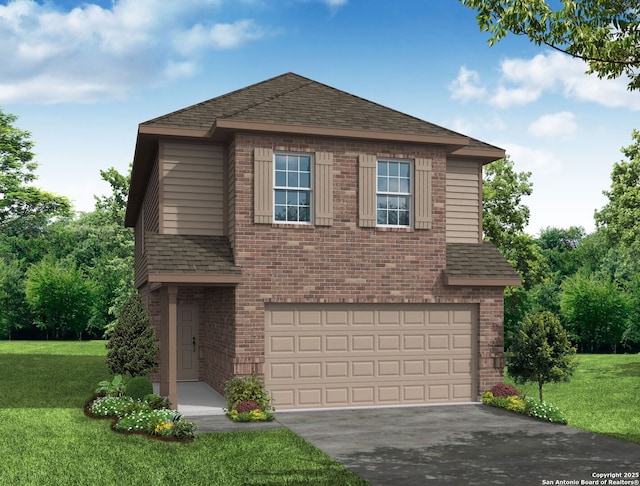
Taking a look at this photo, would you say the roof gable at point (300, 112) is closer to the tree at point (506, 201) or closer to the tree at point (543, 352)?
the tree at point (543, 352)

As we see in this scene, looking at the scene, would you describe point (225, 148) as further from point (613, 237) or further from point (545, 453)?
point (613, 237)

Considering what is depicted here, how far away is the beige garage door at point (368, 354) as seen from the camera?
17.5 m

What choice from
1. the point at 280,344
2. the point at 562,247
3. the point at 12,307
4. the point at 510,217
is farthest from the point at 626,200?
the point at 12,307

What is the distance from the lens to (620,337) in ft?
160

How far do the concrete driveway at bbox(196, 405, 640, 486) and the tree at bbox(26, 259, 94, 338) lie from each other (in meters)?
43.0

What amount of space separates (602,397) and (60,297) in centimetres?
4243

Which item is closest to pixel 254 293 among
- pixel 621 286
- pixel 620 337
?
pixel 620 337

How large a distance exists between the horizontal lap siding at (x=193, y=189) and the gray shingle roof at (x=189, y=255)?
1.22 feet

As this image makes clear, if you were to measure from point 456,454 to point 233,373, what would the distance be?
622cm

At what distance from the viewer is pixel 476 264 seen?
19078 millimetres

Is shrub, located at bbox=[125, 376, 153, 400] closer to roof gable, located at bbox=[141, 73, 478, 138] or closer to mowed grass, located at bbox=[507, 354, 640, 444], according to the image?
roof gable, located at bbox=[141, 73, 478, 138]

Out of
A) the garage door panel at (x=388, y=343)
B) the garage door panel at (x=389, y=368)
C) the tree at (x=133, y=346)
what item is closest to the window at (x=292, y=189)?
the garage door panel at (x=388, y=343)

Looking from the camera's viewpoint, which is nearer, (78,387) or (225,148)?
(225,148)

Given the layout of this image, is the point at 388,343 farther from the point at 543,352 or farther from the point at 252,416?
the point at 252,416
